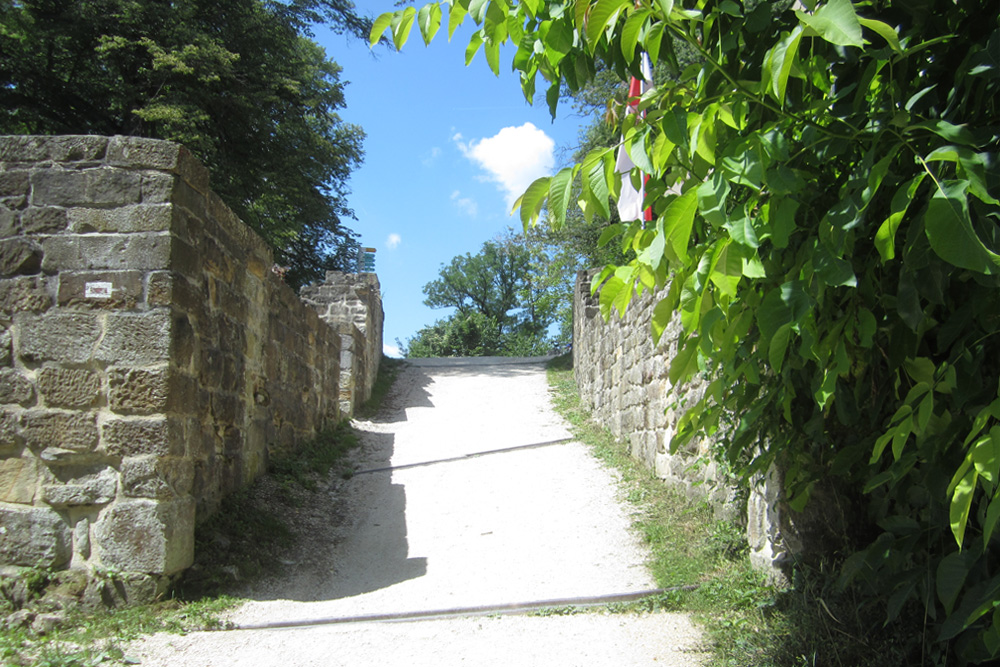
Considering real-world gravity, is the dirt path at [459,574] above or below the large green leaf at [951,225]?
below

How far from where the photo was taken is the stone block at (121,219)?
4152 mm

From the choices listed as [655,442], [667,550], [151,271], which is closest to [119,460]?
[151,271]

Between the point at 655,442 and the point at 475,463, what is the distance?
2.34m

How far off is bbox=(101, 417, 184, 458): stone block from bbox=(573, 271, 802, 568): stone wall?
262cm

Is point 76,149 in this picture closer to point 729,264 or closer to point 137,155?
point 137,155

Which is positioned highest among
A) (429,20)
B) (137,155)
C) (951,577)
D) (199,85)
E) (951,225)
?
(199,85)

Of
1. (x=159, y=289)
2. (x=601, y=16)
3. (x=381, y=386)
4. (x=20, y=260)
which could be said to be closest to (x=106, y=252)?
(x=159, y=289)

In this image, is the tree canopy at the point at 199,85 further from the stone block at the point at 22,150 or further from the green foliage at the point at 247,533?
the stone block at the point at 22,150

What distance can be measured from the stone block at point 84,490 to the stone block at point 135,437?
13 cm

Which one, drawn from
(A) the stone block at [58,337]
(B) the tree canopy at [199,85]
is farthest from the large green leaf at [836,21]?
(B) the tree canopy at [199,85]

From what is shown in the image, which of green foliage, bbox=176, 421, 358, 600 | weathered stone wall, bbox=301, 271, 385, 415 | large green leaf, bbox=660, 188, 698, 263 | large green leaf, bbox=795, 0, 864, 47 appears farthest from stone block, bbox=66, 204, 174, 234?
weathered stone wall, bbox=301, 271, 385, 415

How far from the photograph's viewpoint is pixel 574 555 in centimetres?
503

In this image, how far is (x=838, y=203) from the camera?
1.98 meters

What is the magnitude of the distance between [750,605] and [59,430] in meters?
3.64
